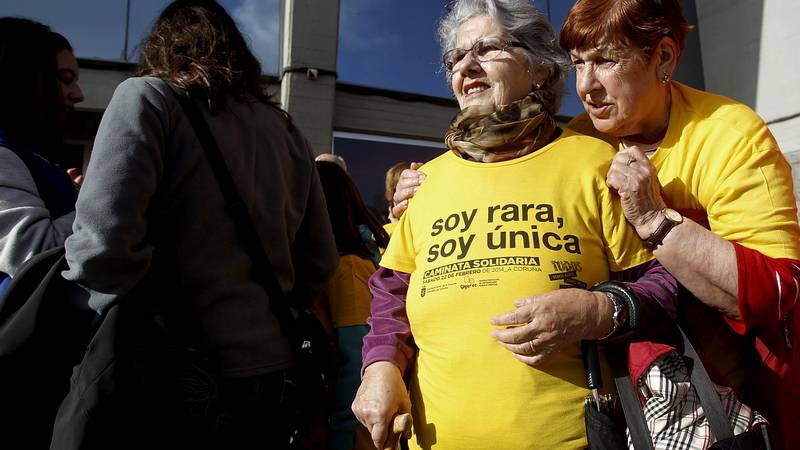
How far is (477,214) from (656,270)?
1.44ft

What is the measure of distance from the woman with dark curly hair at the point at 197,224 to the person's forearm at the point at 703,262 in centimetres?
111

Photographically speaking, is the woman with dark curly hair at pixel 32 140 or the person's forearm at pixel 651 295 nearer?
the person's forearm at pixel 651 295

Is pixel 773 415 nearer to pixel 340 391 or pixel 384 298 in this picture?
pixel 384 298

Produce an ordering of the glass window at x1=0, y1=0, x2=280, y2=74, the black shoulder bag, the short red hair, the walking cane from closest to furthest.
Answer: the black shoulder bag, the walking cane, the short red hair, the glass window at x1=0, y1=0, x2=280, y2=74

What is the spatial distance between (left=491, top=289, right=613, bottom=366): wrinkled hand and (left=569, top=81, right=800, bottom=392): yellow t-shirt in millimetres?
300

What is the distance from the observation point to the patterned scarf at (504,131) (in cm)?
149

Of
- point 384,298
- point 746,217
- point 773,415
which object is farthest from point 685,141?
point 384,298

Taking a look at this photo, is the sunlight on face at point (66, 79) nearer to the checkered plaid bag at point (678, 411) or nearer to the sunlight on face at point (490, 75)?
the sunlight on face at point (490, 75)

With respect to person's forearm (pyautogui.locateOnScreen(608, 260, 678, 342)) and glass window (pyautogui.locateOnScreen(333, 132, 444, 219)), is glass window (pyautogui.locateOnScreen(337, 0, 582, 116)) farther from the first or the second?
person's forearm (pyautogui.locateOnScreen(608, 260, 678, 342))

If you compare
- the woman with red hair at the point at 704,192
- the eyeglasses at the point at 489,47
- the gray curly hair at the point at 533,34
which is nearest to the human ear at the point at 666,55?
the woman with red hair at the point at 704,192

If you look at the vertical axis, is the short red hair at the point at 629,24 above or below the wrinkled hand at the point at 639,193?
above

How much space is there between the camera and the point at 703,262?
4.14 ft

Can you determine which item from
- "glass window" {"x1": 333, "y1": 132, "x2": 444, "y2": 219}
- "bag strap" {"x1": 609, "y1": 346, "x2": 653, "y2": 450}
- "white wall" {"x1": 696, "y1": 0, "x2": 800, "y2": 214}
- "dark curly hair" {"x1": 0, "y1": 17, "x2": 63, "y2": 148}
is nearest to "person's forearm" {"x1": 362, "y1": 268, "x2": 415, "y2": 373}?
"bag strap" {"x1": 609, "y1": 346, "x2": 653, "y2": 450}

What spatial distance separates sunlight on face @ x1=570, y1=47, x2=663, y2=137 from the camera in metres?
1.50
